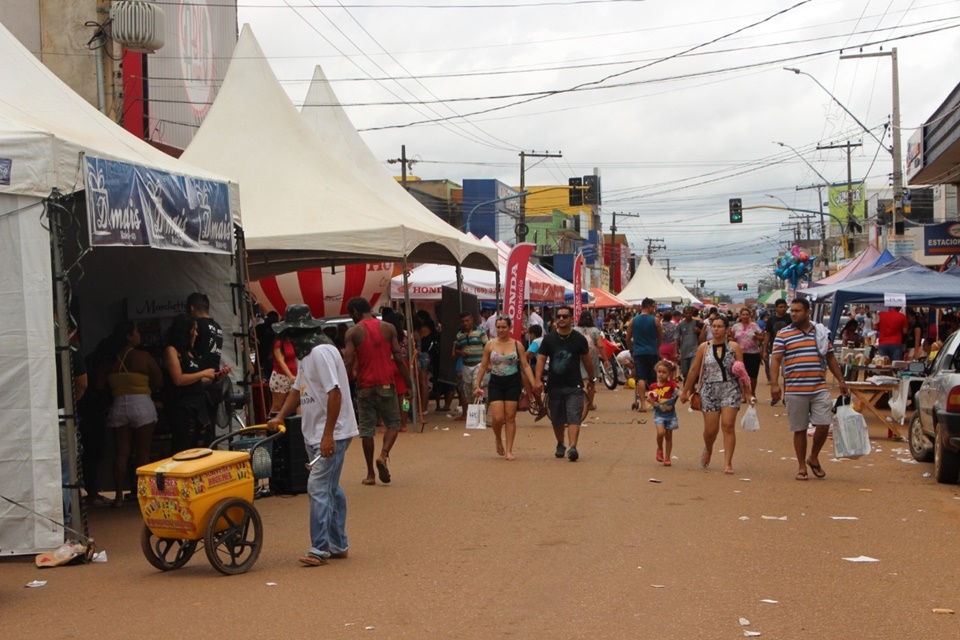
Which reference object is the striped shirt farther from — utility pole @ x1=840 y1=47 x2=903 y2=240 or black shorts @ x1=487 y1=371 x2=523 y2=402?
utility pole @ x1=840 y1=47 x2=903 y2=240

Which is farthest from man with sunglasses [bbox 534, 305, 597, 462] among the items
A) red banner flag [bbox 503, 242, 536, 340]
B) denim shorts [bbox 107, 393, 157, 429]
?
red banner flag [bbox 503, 242, 536, 340]

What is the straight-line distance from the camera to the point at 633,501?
10.7m

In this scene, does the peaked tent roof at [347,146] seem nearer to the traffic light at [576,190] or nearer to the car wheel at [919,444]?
the car wheel at [919,444]

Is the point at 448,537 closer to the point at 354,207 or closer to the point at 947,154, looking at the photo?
the point at 354,207

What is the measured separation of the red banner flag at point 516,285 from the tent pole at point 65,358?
13.7 metres

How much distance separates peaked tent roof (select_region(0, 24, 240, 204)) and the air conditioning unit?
12.1 m

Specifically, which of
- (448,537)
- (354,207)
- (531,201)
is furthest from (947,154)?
(531,201)

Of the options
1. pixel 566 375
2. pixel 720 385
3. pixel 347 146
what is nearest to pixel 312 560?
pixel 720 385

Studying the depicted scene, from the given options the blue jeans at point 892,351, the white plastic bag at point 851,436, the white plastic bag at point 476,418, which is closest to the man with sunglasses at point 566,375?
the white plastic bag at point 476,418

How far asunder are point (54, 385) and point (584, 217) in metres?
94.5

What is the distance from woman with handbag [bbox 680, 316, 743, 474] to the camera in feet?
41.3

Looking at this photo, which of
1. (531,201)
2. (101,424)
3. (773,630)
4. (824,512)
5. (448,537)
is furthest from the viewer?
(531,201)

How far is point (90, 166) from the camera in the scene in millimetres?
8680

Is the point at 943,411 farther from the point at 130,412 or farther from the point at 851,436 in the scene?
the point at 130,412
